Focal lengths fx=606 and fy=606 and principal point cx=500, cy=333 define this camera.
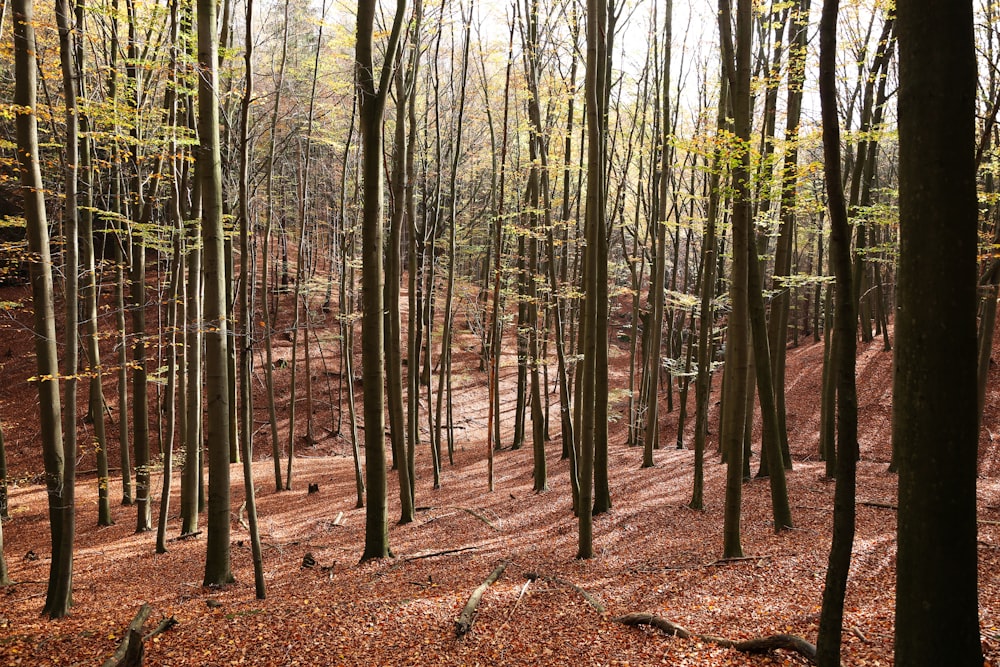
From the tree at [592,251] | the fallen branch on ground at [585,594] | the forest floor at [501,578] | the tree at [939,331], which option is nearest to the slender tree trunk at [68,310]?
the forest floor at [501,578]

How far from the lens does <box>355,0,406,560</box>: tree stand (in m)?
7.56

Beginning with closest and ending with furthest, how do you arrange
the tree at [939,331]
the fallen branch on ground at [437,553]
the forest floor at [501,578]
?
the tree at [939,331]
the forest floor at [501,578]
the fallen branch on ground at [437,553]

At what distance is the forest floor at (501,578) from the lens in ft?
16.3

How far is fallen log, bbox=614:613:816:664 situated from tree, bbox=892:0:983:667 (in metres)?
2.14

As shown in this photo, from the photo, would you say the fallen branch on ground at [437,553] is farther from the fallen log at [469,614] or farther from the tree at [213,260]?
the tree at [213,260]

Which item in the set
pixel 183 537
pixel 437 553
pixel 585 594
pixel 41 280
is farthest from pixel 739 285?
pixel 183 537

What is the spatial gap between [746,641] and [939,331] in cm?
329

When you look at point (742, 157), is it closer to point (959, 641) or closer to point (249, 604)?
point (959, 641)

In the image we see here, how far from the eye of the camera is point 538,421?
41.5 ft

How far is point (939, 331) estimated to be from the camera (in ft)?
7.47

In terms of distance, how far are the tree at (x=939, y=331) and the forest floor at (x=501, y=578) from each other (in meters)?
2.31

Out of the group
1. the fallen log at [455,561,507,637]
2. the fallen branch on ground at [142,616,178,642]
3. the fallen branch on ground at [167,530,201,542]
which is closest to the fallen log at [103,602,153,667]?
the fallen branch on ground at [142,616,178,642]

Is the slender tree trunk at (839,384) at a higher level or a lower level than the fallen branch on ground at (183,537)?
higher

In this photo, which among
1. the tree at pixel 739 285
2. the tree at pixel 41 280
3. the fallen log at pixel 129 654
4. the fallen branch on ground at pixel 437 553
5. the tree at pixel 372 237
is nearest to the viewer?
the fallen log at pixel 129 654
